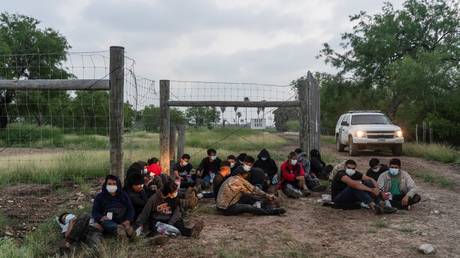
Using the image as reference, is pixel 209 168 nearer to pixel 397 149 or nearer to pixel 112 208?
pixel 112 208

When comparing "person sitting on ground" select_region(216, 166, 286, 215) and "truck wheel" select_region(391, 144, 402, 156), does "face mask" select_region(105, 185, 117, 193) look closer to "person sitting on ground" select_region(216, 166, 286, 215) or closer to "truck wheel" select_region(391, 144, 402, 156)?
"person sitting on ground" select_region(216, 166, 286, 215)

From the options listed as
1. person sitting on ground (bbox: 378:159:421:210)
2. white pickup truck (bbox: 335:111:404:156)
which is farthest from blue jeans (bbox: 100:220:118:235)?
white pickup truck (bbox: 335:111:404:156)

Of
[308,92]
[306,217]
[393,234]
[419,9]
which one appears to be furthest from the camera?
[419,9]

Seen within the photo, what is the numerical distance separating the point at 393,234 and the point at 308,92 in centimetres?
510

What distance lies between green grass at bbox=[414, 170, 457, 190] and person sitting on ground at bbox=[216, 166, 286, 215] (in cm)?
541

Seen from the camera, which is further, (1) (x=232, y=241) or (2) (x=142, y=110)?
(2) (x=142, y=110)

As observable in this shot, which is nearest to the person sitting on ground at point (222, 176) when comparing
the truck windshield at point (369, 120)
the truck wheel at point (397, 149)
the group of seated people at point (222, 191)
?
the group of seated people at point (222, 191)

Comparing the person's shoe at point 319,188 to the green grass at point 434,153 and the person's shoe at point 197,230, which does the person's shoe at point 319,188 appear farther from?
the green grass at point 434,153

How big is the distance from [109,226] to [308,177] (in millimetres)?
5570

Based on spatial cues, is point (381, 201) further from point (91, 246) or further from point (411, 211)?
point (91, 246)

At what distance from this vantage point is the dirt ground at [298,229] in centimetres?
614

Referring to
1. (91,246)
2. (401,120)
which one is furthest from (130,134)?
→ (401,120)

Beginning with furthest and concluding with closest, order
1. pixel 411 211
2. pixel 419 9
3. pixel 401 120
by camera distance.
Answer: pixel 419 9 < pixel 401 120 < pixel 411 211

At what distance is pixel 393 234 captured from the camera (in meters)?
7.05
